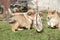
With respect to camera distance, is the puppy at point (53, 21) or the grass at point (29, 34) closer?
the grass at point (29, 34)

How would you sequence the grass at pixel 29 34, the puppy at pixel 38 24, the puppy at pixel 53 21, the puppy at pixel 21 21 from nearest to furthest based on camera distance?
the grass at pixel 29 34 < the puppy at pixel 38 24 < the puppy at pixel 21 21 < the puppy at pixel 53 21

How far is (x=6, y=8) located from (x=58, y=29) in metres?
2.83

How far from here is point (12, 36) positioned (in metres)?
6.39

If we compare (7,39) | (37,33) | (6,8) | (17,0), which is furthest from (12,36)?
(17,0)

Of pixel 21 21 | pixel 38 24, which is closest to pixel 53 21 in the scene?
pixel 38 24

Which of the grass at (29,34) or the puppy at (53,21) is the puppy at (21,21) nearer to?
the grass at (29,34)

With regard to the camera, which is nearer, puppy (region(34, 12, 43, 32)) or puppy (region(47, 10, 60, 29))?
puppy (region(34, 12, 43, 32))

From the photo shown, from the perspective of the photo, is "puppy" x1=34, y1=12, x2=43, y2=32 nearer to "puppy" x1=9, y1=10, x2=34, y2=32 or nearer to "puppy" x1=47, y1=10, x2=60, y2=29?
"puppy" x1=9, y1=10, x2=34, y2=32

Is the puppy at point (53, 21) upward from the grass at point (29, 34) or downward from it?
upward

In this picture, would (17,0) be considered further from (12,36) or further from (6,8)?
(12,36)

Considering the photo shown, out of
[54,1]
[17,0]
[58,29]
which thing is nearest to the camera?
[58,29]

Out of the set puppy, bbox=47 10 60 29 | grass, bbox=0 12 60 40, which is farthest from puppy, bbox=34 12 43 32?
puppy, bbox=47 10 60 29

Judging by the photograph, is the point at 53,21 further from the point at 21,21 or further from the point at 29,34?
the point at 29,34

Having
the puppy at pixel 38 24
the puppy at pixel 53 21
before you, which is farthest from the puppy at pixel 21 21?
the puppy at pixel 53 21
